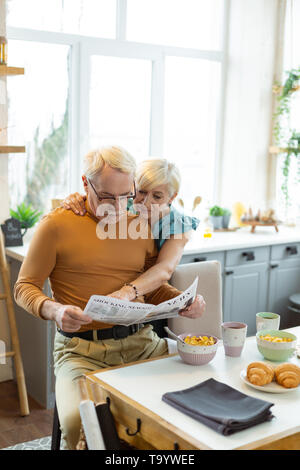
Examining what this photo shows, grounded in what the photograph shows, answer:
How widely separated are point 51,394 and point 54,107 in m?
1.73

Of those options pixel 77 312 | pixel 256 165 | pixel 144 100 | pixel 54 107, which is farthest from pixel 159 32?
pixel 77 312

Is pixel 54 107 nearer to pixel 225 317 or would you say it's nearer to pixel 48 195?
pixel 48 195

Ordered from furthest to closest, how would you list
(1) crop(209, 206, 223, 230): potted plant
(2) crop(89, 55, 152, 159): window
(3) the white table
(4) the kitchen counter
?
(1) crop(209, 206, 223, 230): potted plant, (2) crop(89, 55, 152, 159): window, (4) the kitchen counter, (3) the white table

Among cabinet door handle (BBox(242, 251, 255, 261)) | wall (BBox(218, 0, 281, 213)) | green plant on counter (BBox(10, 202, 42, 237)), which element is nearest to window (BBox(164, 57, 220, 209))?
wall (BBox(218, 0, 281, 213))

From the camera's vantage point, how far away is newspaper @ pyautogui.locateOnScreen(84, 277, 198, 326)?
164 centimetres

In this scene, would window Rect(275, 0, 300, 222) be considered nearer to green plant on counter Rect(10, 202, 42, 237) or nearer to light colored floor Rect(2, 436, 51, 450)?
green plant on counter Rect(10, 202, 42, 237)

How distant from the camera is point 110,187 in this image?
6.37ft

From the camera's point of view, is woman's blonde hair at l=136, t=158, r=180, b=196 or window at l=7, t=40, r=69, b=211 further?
window at l=7, t=40, r=69, b=211

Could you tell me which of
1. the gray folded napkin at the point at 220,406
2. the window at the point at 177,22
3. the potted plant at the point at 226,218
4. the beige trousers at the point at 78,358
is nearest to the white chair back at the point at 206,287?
the beige trousers at the point at 78,358

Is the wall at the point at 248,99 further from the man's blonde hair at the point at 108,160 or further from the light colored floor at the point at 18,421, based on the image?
the man's blonde hair at the point at 108,160

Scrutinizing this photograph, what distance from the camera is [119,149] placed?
1966 millimetres

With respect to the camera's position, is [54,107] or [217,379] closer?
[217,379]

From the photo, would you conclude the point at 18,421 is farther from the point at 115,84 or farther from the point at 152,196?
the point at 115,84

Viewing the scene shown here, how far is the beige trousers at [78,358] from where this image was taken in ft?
5.80
